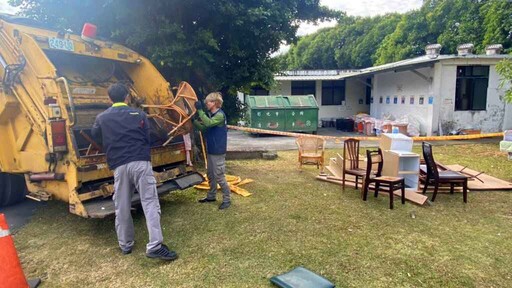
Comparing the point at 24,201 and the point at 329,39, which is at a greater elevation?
the point at 329,39

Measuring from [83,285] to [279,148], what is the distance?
8.59 m

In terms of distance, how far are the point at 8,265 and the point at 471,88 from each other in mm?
14714

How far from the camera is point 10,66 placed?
13.2 ft

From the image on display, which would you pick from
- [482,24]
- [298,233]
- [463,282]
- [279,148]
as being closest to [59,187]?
[298,233]

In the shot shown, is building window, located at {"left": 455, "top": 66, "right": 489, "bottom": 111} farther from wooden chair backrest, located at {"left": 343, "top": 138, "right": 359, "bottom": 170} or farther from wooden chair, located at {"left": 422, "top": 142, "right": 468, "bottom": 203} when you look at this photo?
wooden chair backrest, located at {"left": 343, "top": 138, "right": 359, "bottom": 170}

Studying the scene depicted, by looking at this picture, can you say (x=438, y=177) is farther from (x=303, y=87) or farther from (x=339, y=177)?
(x=303, y=87)

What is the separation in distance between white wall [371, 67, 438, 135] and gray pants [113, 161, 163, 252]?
12.2m

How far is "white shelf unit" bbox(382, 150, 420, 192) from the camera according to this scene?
573 centimetres

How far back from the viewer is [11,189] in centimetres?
517

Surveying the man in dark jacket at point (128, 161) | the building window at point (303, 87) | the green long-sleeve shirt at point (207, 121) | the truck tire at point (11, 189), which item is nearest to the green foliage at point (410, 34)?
the building window at point (303, 87)

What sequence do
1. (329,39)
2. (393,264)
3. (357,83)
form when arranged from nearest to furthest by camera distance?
(393,264), (357,83), (329,39)

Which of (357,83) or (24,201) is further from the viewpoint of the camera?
(357,83)

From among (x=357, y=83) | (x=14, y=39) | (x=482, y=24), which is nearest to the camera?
(x=14, y=39)

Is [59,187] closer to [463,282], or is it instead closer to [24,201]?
[24,201]
